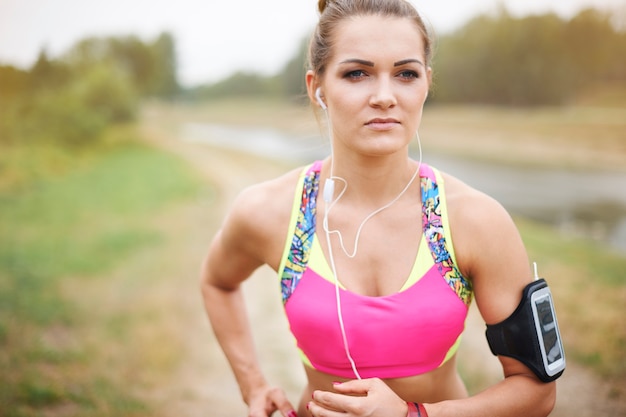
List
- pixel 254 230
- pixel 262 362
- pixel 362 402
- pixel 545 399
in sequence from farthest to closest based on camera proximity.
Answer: pixel 262 362, pixel 254 230, pixel 545 399, pixel 362 402

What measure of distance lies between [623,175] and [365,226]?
11.9 m

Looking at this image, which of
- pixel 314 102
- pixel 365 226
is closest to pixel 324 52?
pixel 314 102

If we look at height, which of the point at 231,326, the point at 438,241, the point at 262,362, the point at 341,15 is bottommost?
the point at 262,362

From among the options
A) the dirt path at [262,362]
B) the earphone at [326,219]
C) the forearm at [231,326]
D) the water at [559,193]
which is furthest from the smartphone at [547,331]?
the water at [559,193]

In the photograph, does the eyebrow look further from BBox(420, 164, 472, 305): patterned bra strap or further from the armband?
the armband

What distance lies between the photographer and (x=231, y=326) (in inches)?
71.3

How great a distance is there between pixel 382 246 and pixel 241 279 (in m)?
0.59

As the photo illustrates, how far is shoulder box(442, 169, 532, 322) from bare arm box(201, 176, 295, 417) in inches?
21.5

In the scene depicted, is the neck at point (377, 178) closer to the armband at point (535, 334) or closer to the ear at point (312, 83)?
the ear at point (312, 83)

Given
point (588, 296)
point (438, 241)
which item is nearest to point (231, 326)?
point (438, 241)

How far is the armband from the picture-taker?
4.23ft

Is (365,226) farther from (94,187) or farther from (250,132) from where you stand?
(250,132)

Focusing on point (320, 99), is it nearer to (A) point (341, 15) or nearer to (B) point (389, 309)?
(A) point (341, 15)

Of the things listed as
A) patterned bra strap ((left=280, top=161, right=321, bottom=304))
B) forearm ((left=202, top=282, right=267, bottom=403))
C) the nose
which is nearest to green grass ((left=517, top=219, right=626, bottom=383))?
forearm ((left=202, top=282, right=267, bottom=403))
